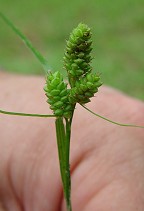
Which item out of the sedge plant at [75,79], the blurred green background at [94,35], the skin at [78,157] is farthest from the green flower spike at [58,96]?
the blurred green background at [94,35]

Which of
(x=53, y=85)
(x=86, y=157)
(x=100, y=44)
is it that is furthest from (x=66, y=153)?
(x=100, y=44)

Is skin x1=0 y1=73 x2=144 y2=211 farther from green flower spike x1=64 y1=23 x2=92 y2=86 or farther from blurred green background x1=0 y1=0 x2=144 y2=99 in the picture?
blurred green background x1=0 y1=0 x2=144 y2=99

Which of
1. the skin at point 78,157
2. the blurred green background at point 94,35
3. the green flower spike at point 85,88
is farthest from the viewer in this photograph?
the blurred green background at point 94,35

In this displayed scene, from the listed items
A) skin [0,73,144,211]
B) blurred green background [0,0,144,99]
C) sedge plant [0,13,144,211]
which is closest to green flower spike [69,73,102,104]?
sedge plant [0,13,144,211]

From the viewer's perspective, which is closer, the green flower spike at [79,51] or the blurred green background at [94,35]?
the green flower spike at [79,51]

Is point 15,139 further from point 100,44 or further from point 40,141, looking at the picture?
point 100,44

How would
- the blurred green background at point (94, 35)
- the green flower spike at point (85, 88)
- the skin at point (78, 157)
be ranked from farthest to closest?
the blurred green background at point (94, 35), the skin at point (78, 157), the green flower spike at point (85, 88)

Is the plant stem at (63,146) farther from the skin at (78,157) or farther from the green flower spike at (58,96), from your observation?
the skin at (78,157)
